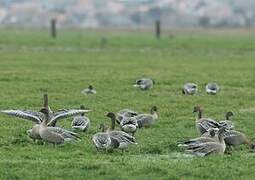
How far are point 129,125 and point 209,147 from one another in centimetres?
244

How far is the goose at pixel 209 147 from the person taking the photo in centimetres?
1503

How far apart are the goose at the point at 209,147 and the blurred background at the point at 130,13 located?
5125 inches

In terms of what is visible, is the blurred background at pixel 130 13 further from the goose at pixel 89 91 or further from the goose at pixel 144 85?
the goose at pixel 89 91

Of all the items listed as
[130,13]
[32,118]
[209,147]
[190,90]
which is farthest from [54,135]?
[130,13]

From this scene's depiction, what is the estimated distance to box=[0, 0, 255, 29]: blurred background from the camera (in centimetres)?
15475

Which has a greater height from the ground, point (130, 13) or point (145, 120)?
point (130, 13)

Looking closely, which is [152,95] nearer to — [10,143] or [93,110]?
[93,110]

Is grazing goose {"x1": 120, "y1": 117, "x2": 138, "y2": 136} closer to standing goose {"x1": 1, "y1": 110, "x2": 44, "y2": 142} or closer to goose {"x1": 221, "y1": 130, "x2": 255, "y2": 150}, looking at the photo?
standing goose {"x1": 1, "y1": 110, "x2": 44, "y2": 142}

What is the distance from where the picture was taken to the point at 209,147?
1507 cm

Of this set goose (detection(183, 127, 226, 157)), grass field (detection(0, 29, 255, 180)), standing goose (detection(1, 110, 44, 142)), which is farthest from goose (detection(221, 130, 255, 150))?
standing goose (detection(1, 110, 44, 142))

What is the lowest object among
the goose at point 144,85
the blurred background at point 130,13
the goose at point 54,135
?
the goose at point 54,135

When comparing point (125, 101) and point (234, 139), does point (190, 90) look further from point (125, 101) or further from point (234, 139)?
point (234, 139)

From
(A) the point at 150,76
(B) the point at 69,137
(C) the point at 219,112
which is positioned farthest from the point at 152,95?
(B) the point at 69,137

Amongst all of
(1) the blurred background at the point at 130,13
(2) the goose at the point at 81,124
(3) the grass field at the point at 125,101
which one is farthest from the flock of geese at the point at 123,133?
(1) the blurred background at the point at 130,13
